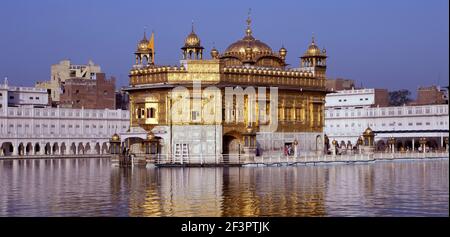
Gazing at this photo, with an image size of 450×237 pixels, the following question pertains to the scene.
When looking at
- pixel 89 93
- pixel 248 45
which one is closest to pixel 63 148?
pixel 89 93

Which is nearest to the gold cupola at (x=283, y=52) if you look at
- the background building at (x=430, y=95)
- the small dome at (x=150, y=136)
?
the small dome at (x=150, y=136)

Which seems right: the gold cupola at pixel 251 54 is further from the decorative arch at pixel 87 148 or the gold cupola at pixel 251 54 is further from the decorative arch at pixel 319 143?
the decorative arch at pixel 87 148

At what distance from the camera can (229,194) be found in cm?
3472

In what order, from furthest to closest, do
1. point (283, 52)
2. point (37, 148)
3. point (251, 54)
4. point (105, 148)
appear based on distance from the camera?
point (105, 148) < point (37, 148) < point (283, 52) < point (251, 54)

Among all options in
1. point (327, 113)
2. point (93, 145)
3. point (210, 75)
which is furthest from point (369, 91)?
point (210, 75)

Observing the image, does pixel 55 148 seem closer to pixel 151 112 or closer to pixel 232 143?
pixel 151 112

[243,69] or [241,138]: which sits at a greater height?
[243,69]

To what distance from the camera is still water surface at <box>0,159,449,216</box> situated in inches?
1123

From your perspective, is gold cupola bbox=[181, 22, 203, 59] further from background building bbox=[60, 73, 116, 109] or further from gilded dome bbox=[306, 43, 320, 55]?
background building bbox=[60, 73, 116, 109]

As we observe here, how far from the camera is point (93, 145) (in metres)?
108

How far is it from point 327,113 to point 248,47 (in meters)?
42.5

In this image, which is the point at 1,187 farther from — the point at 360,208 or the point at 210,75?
the point at 210,75

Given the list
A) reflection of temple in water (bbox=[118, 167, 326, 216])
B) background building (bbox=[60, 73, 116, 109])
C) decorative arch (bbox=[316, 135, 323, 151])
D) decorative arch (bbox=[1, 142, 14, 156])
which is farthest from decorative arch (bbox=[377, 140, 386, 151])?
reflection of temple in water (bbox=[118, 167, 326, 216])

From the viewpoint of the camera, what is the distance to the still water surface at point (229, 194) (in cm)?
2852
